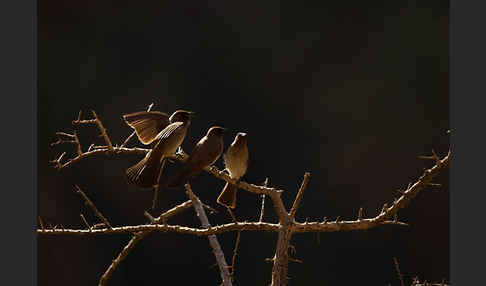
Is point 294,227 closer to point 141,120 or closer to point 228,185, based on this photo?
point 228,185

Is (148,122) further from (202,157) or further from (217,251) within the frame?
(217,251)

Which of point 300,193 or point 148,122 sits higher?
point 148,122

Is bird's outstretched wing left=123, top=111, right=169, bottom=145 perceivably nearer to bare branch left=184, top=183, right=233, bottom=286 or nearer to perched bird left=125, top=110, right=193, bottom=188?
perched bird left=125, top=110, right=193, bottom=188

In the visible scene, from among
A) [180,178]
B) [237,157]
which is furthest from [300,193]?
[180,178]

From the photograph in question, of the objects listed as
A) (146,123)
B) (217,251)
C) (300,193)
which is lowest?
(217,251)

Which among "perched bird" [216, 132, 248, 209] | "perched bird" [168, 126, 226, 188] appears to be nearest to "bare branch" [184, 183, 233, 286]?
"perched bird" [216, 132, 248, 209]
